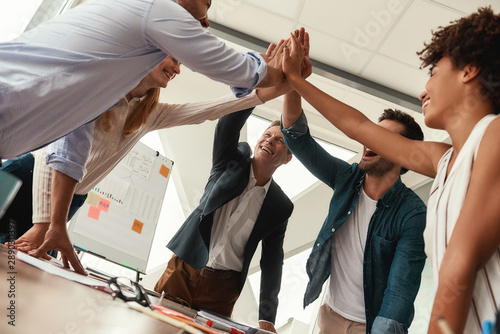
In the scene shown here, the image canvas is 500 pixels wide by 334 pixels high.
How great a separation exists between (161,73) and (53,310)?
4.37 feet

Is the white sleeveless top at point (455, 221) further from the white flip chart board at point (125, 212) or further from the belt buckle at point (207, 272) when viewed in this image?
the white flip chart board at point (125, 212)

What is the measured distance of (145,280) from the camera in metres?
7.63

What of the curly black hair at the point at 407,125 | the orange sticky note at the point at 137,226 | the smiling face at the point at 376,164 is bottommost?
the orange sticky note at the point at 137,226

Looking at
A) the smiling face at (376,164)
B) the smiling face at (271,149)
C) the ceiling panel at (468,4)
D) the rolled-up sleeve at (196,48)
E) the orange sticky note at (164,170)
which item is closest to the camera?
the rolled-up sleeve at (196,48)

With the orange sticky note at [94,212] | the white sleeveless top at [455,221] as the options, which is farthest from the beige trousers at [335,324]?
the orange sticky note at [94,212]

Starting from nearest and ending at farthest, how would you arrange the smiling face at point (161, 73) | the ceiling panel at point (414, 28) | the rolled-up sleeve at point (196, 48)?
the rolled-up sleeve at point (196, 48)
the smiling face at point (161, 73)
the ceiling panel at point (414, 28)

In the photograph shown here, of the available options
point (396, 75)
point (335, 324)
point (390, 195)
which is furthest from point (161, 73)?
point (396, 75)

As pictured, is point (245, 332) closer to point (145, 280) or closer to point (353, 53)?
point (353, 53)

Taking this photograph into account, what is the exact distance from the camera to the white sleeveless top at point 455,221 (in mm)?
783

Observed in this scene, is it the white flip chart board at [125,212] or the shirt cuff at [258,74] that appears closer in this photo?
the shirt cuff at [258,74]

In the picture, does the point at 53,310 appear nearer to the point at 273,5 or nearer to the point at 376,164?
the point at 376,164

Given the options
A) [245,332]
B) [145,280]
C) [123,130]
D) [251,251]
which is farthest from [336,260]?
[145,280]

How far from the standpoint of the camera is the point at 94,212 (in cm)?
389

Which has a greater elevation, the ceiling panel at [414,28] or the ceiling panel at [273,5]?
the ceiling panel at [414,28]
